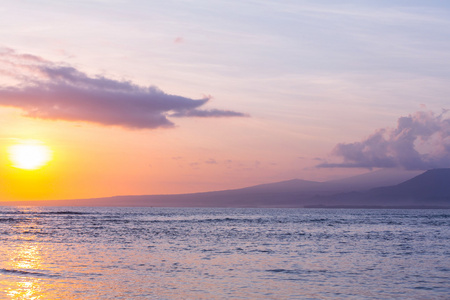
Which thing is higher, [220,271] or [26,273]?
[26,273]

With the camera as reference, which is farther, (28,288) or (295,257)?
(295,257)

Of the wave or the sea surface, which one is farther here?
the wave

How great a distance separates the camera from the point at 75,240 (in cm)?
5353

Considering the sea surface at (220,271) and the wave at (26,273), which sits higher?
the wave at (26,273)

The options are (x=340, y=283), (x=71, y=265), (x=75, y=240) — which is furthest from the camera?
(x=75, y=240)

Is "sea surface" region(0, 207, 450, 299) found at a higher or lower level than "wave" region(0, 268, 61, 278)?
lower

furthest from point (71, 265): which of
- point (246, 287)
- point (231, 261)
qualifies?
point (246, 287)

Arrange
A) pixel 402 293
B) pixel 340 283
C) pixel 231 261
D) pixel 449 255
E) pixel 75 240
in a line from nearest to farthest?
pixel 402 293 < pixel 340 283 < pixel 231 261 < pixel 449 255 < pixel 75 240

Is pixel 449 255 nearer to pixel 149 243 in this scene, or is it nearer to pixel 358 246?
pixel 358 246

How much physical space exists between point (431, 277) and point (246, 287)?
11.5 metres

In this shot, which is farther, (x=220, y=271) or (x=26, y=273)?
(x=220, y=271)

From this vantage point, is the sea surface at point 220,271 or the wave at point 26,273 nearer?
the sea surface at point 220,271

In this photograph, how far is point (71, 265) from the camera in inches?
1336

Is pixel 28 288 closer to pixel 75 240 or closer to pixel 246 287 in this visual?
pixel 246 287
